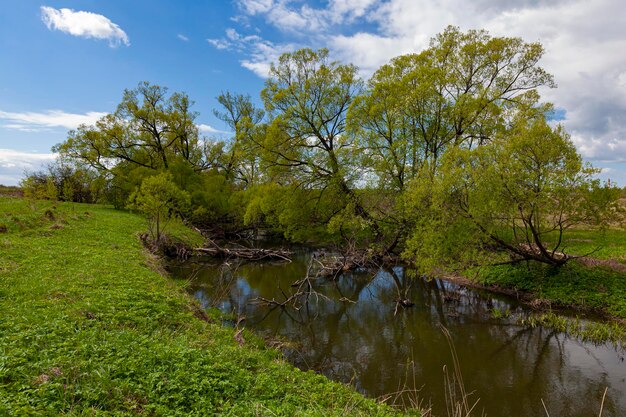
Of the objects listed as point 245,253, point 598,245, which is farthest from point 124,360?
point 598,245

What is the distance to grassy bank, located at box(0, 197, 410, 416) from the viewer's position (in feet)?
16.4

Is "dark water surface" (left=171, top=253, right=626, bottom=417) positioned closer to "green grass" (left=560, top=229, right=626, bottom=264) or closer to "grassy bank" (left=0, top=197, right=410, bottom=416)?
"grassy bank" (left=0, top=197, right=410, bottom=416)

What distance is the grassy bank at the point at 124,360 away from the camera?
16.4 ft

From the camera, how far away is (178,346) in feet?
23.2

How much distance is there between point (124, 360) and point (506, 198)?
15784mm

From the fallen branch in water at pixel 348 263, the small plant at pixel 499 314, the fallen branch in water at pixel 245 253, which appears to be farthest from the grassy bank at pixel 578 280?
the fallen branch in water at pixel 245 253

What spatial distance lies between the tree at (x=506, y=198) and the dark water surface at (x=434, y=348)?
9.43 feet

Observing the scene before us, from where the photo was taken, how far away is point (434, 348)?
39.6 ft

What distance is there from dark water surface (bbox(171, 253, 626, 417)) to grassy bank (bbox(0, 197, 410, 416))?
2.38 m

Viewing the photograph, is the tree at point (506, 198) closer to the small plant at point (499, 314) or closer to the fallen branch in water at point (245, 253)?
the small plant at point (499, 314)

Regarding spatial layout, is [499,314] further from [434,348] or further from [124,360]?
[124,360]

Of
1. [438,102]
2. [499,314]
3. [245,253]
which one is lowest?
[499,314]

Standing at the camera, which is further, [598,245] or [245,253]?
[245,253]

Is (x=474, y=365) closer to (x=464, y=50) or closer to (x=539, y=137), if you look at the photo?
(x=539, y=137)
